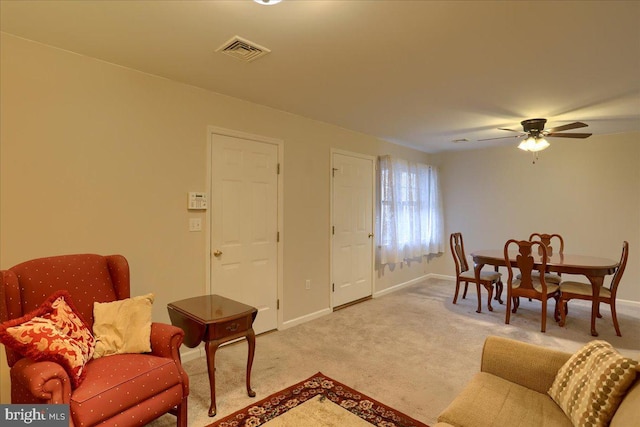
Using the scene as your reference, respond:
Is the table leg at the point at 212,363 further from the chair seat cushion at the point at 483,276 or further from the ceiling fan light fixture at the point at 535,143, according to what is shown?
the ceiling fan light fixture at the point at 535,143

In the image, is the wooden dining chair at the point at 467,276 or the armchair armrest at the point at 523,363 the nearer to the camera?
the armchair armrest at the point at 523,363

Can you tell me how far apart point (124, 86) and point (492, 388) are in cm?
313

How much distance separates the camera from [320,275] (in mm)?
4102

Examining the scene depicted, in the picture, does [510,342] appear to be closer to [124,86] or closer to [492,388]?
[492,388]

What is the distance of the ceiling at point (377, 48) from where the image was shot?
5.94ft

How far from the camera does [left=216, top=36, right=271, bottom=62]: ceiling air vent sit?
213 cm

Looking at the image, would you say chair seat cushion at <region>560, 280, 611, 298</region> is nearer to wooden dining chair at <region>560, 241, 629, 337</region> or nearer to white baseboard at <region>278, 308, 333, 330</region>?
wooden dining chair at <region>560, 241, 629, 337</region>

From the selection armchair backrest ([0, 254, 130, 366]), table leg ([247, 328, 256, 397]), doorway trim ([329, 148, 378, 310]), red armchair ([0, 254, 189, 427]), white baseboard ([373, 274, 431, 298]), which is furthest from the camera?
white baseboard ([373, 274, 431, 298])

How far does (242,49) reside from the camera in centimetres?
223

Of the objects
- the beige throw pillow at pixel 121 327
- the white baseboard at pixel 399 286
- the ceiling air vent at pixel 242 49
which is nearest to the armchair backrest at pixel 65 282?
the beige throw pillow at pixel 121 327

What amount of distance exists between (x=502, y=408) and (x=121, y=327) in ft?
6.82

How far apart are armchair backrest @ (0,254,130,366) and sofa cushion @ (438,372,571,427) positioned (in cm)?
208

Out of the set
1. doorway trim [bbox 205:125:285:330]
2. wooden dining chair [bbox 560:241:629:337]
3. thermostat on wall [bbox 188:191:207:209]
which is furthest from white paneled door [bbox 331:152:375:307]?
wooden dining chair [bbox 560:241:629:337]

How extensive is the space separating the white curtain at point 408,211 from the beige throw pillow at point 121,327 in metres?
3.67
